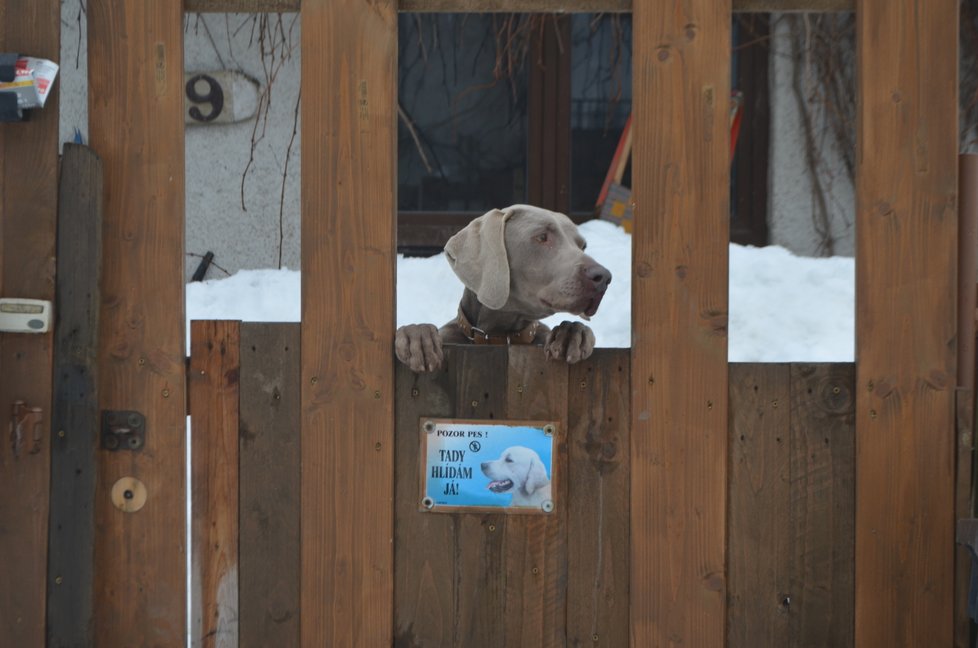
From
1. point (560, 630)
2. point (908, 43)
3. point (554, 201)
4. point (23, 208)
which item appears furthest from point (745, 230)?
point (23, 208)

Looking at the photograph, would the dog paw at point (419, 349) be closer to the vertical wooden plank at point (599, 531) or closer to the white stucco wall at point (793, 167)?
the vertical wooden plank at point (599, 531)

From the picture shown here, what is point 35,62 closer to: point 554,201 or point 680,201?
point 680,201

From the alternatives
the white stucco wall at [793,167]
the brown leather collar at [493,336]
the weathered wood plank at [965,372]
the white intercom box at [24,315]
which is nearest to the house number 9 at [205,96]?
the brown leather collar at [493,336]

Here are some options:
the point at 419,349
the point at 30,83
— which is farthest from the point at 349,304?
the point at 30,83

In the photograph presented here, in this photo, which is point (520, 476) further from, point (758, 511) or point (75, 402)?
point (75, 402)

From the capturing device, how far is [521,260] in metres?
3.49

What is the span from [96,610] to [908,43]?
267cm

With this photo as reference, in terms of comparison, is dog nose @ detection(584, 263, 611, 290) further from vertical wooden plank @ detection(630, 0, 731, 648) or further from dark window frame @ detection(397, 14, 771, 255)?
dark window frame @ detection(397, 14, 771, 255)

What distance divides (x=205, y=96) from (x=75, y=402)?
3.81 meters

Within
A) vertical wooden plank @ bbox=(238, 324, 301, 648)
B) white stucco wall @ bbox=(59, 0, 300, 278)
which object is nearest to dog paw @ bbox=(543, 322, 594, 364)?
vertical wooden plank @ bbox=(238, 324, 301, 648)

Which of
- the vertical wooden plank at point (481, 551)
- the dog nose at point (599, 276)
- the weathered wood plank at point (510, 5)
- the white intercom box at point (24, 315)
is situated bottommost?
the vertical wooden plank at point (481, 551)

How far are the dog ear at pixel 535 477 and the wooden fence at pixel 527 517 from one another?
2.3 inches

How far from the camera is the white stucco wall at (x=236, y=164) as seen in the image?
640 cm

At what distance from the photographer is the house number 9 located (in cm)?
639
